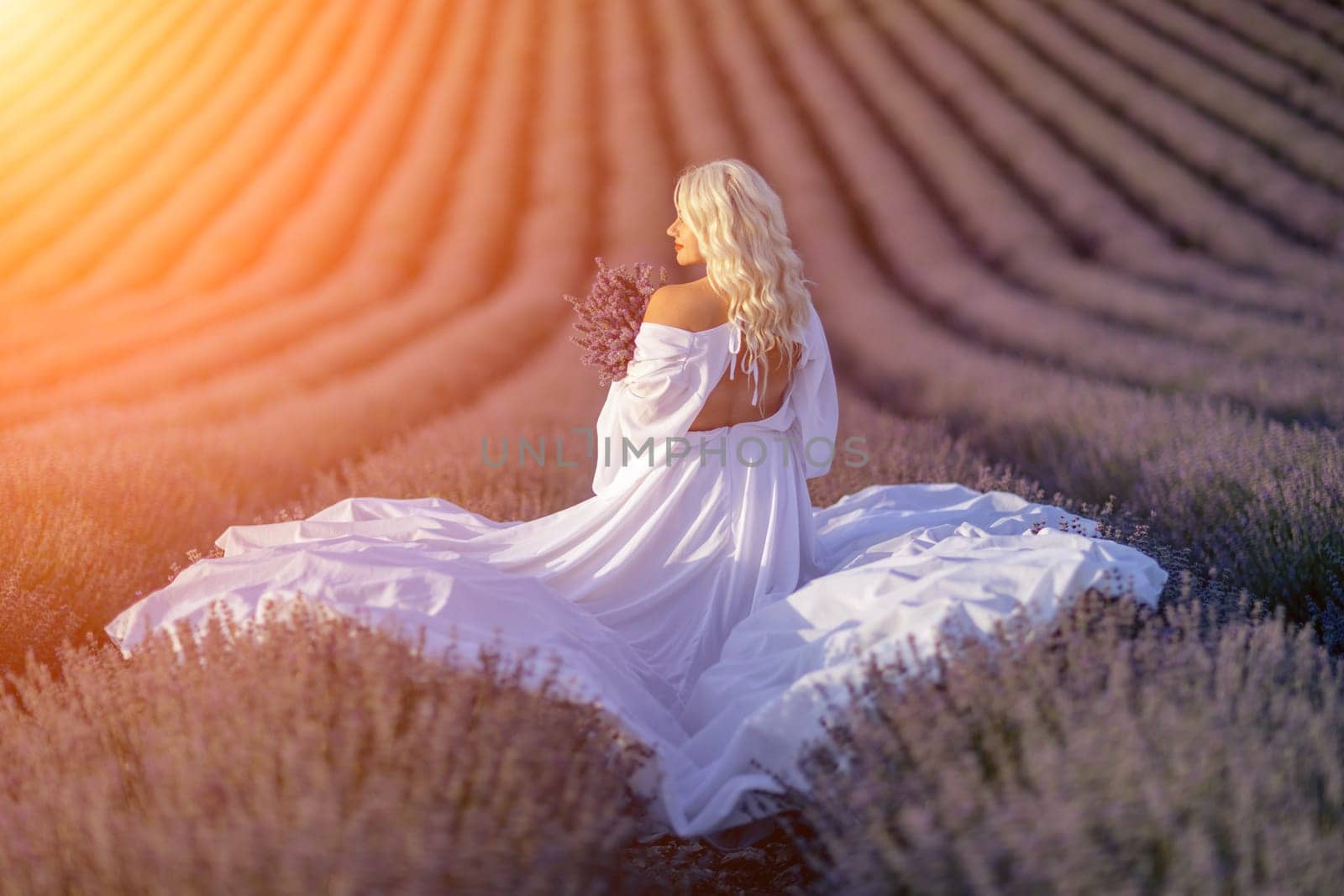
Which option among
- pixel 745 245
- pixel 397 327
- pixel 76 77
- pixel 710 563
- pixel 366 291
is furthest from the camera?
pixel 76 77

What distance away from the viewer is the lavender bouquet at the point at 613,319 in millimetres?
2510

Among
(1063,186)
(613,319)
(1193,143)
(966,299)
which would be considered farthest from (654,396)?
(1193,143)

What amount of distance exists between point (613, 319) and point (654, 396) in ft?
1.01

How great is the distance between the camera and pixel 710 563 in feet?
7.76

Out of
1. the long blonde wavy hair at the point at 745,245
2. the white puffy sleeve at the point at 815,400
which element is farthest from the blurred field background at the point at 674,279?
the long blonde wavy hair at the point at 745,245

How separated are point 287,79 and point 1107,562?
6408 millimetres

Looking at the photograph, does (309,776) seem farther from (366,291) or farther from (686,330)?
(366,291)

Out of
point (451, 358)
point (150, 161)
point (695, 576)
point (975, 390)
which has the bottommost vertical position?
point (695, 576)

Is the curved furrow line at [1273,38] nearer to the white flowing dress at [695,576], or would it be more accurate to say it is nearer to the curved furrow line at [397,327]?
the curved furrow line at [397,327]

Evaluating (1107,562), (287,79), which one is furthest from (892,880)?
(287,79)

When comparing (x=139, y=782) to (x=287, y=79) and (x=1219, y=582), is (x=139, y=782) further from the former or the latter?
(x=287, y=79)

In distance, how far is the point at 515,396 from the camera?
442cm

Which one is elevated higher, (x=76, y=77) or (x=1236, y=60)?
(x=76, y=77)

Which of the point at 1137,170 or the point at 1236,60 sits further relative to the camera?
the point at 1236,60
